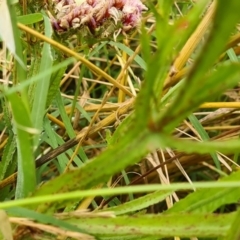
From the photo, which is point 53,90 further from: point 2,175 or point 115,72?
point 115,72

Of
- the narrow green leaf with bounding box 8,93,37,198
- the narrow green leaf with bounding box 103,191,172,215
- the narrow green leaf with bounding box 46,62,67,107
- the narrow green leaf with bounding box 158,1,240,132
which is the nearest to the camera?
the narrow green leaf with bounding box 158,1,240,132

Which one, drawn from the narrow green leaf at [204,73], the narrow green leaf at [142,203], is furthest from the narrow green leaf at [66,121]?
the narrow green leaf at [204,73]

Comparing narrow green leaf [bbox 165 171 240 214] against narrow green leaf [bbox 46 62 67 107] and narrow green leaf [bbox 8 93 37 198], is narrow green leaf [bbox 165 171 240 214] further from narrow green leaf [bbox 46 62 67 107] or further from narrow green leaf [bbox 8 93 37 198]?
narrow green leaf [bbox 46 62 67 107]

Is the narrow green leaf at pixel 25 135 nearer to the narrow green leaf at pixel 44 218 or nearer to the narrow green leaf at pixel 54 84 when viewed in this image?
the narrow green leaf at pixel 44 218

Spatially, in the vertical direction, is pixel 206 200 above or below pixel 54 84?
below

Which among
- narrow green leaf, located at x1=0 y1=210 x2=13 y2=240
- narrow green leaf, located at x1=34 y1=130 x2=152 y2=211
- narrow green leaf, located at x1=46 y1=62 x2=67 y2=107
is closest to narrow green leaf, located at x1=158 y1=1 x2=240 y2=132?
narrow green leaf, located at x1=34 y1=130 x2=152 y2=211

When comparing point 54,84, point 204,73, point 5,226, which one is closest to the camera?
point 204,73

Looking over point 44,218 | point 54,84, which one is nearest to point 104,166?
point 44,218

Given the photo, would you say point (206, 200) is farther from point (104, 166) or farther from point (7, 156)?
point (7, 156)
